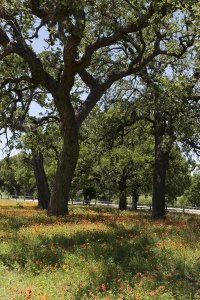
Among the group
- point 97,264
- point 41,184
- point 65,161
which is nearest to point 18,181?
point 41,184

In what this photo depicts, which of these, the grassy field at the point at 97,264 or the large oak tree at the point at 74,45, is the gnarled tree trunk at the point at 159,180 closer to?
→ the large oak tree at the point at 74,45

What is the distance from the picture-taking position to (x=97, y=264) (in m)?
10.4

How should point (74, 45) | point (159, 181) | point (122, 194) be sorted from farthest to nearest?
point (122, 194) → point (159, 181) → point (74, 45)

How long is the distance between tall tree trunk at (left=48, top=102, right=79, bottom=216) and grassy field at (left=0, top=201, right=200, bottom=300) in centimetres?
712

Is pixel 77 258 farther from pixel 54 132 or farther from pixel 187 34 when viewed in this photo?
pixel 54 132

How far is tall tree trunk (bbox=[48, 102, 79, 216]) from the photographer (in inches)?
899

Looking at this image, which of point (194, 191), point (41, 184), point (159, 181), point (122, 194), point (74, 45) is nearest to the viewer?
point (74, 45)

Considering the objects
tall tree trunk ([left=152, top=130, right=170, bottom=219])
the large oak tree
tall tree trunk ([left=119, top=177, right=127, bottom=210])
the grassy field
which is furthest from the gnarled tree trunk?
tall tree trunk ([left=119, top=177, right=127, bottom=210])

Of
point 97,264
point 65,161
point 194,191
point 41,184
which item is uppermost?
point 194,191

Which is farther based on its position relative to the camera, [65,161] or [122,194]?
[122,194]

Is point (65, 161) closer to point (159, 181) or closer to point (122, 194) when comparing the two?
point (159, 181)

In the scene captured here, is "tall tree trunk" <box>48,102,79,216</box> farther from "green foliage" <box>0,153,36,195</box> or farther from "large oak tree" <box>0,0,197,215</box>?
"green foliage" <box>0,153,36,195</box>

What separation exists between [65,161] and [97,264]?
1282 centimetres

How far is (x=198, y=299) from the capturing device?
26.5ft
